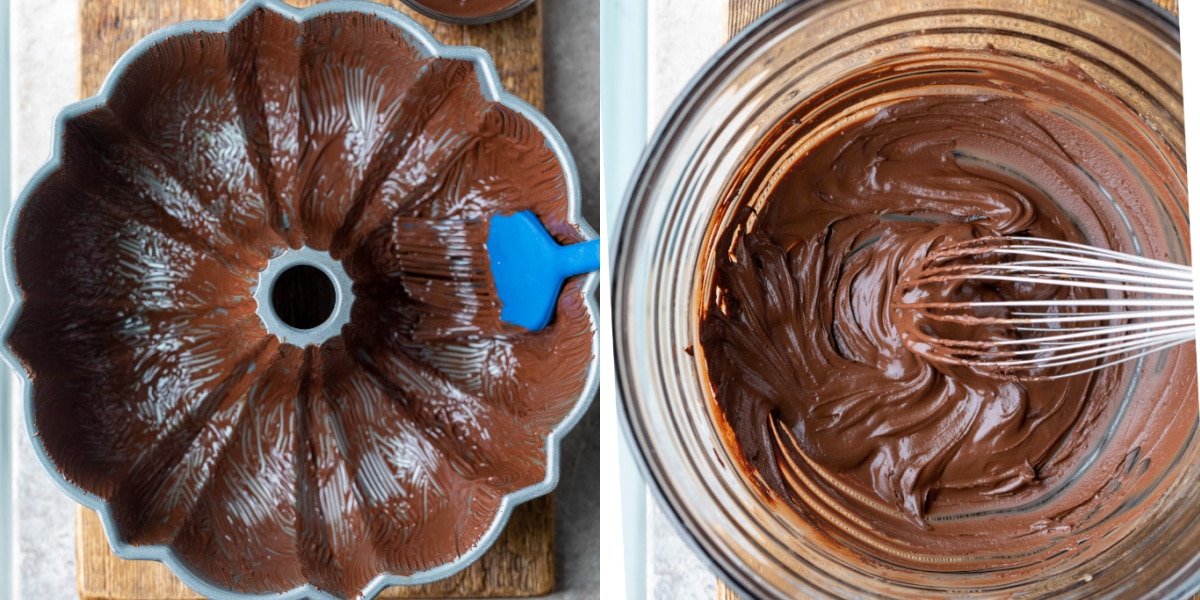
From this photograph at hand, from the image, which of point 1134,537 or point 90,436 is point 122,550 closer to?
point 90,436

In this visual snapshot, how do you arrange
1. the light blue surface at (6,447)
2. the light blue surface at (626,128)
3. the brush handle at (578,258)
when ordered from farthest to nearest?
the light blue surface at (6,447), the brush handle at (578,258), the light blue surface at (626,128)

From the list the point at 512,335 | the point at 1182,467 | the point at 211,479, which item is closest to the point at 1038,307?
the point at 1182,467

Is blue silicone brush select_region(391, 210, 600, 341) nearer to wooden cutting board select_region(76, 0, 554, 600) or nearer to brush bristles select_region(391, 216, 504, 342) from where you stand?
brush bristles select_region(391, 216, 504, 342)

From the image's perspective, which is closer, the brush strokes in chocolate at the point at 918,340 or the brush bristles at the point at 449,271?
the brush strokes in chocolate at the point at 918,340

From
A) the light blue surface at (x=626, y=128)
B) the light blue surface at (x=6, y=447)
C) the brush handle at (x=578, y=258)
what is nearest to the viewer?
the light blue surface at (x=626, y=128)

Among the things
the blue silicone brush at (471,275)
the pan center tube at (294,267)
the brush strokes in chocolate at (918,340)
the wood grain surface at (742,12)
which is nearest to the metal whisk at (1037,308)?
the brush strokes in chocolate at (918,340)

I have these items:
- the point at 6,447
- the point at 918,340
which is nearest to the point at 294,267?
the point at 6,447

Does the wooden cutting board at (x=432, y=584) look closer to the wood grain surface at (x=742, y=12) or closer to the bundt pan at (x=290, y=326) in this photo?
the bundt pan at (x=290, y=326)

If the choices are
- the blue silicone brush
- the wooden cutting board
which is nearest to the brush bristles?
the blue silicone brush
